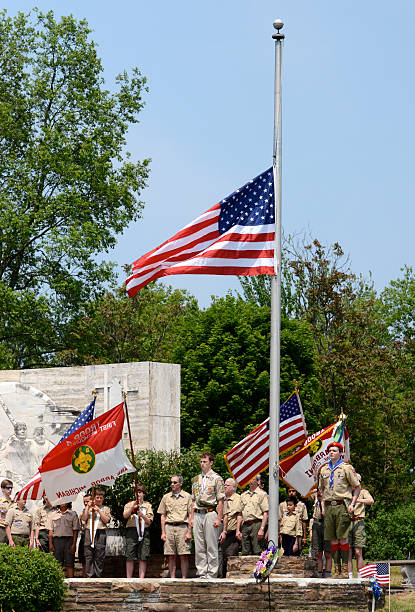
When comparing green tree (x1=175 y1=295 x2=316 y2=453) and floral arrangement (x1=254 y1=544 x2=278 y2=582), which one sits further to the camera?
green tree (x1=175 y1=295 x2=316 y2=453)

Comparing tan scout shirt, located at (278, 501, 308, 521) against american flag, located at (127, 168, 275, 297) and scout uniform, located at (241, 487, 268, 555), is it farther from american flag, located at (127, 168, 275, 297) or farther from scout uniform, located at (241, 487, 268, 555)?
american flag, located at (127, 168, 275, 297)

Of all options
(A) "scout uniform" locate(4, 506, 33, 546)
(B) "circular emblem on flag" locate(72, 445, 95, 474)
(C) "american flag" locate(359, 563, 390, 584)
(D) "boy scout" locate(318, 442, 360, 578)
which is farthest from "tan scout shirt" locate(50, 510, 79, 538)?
(C) "american flag" locate(359, 563, 390, 584)

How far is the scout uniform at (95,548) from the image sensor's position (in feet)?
54.3

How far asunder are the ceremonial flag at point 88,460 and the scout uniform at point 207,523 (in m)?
1.04

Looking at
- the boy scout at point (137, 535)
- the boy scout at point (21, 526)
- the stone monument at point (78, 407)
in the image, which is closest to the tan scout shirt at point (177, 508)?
the boy scout at point (137, 535)

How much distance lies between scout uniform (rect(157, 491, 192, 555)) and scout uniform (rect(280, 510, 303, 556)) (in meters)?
2.07

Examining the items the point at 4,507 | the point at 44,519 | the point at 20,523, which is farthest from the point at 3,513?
the point at 44,519

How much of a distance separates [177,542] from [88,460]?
1775 mm

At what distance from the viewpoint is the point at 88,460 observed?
15.7 meters

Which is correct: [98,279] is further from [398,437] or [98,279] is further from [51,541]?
[51,541]

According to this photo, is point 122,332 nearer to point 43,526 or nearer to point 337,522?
point 43,526

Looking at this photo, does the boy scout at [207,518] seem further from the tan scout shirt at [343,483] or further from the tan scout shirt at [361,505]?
the tan scout shirt at [361,505]

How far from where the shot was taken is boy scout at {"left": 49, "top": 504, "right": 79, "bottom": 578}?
16578mm

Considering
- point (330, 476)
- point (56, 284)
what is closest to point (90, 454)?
point (330, 476)
